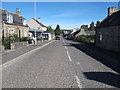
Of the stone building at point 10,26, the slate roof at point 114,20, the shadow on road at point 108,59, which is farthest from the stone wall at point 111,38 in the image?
the stone building at point 10,26

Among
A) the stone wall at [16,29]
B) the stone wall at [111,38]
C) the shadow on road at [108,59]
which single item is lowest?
the shadow on road at [108,59]

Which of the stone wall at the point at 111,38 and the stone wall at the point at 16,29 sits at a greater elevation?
the stone wall at the point at 16,29

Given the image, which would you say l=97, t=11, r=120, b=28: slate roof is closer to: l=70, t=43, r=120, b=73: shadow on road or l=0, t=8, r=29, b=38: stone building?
l=70, t=43, r=120, b=73: shadow on road

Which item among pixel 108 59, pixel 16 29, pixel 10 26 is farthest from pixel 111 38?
pixel 16 29

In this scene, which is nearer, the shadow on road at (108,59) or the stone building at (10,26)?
the shadow on road at (108,59)

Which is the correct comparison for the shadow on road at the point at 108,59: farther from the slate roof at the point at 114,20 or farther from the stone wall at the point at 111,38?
the slate roof at the point at 114,20

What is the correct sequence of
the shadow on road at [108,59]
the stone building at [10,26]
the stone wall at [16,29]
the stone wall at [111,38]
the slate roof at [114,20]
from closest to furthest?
1. the shadow on road at [108,59]
2. the stone wall at [111,38]
3. the slate roof at [114,20]
4. the stone building at [10,26]
5. the stone wall at [16,29]

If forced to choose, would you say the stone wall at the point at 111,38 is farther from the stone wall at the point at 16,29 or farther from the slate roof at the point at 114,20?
the stone wall at the point at 16,29

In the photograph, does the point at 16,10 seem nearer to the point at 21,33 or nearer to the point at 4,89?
the point at 21,33

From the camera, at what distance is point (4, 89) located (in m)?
4.85

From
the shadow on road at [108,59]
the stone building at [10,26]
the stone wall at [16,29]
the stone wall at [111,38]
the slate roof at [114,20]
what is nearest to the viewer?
the shadow on road at [108,59]

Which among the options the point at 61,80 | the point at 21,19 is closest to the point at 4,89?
the point at 61,80

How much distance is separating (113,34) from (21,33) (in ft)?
80.0

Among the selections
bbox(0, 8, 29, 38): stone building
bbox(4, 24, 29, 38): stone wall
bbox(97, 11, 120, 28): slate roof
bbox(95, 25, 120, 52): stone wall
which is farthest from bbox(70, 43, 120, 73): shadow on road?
bbox(4, 24, 29, 38): stone wall
